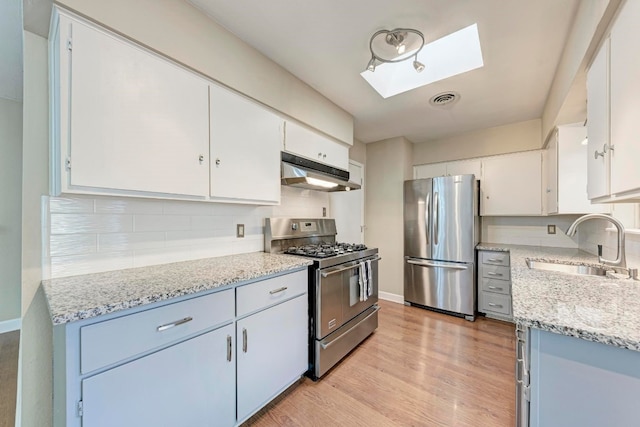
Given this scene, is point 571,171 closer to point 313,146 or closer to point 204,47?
point 313,146

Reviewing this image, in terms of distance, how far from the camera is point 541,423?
0.85 meters

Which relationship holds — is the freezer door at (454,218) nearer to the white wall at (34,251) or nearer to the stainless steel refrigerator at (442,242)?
the stainless steel refrigerator at (442,242)

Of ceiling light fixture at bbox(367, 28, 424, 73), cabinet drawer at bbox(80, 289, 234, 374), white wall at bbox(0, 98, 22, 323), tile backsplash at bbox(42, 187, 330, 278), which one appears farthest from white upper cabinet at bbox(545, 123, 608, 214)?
white wall at bbox(0, 98, 22, 323)

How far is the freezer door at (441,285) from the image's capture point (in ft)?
10.1

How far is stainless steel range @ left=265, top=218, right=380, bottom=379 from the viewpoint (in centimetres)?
193

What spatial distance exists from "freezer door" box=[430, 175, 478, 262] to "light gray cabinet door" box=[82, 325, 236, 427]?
2743mm

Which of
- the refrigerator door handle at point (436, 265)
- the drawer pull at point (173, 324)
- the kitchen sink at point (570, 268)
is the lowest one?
the refrigerator door handle at point (436, 265)

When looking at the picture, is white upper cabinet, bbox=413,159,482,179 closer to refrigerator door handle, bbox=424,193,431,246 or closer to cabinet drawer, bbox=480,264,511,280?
refrigerator door handle, bbox=424,193,431,246

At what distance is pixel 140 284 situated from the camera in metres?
1.20

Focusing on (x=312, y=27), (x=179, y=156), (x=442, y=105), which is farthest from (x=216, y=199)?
(x=442, y=105)

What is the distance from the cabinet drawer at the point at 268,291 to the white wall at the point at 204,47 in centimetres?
132

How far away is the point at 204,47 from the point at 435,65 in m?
1.84

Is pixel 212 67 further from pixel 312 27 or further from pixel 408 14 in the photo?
pixel 408 14

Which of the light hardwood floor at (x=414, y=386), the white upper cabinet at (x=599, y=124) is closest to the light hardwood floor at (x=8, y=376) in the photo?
the light hardwood floor at (x=414, y=386)
